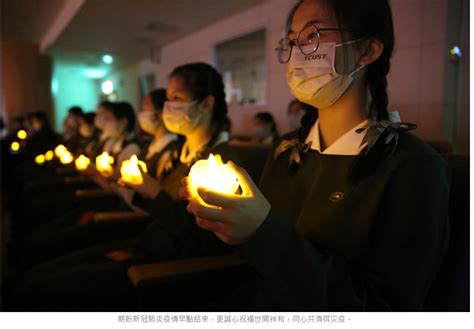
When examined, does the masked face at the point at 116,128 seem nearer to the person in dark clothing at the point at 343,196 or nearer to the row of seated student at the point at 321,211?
the row of seated student at the point at 321,211

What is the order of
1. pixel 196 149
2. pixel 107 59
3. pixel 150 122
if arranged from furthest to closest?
1. pixel 107 59
2. pixel 150 122
3. pixel 196 149

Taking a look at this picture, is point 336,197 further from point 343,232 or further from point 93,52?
point 93,52

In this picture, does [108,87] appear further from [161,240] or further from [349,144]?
[349,144]

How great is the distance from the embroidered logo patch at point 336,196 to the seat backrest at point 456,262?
0.99 ft

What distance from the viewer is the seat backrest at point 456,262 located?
0.86 meters

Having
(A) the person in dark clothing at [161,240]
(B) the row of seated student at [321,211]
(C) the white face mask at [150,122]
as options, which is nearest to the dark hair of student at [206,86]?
(A) the person in dark clothing at [161,240]

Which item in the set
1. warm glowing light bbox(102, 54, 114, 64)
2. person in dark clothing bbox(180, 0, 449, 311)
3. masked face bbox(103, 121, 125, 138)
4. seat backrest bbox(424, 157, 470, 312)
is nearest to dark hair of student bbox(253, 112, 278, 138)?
masked face bbox(103, 121, 125, 138)

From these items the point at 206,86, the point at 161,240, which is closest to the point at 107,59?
the point at 206,86

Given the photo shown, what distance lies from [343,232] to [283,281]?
0.20 m

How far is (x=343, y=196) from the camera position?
0.84 m

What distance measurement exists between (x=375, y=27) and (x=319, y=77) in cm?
18

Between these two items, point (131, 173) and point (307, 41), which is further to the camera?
point (131, 173)

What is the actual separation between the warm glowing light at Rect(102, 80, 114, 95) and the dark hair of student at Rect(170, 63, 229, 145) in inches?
356
